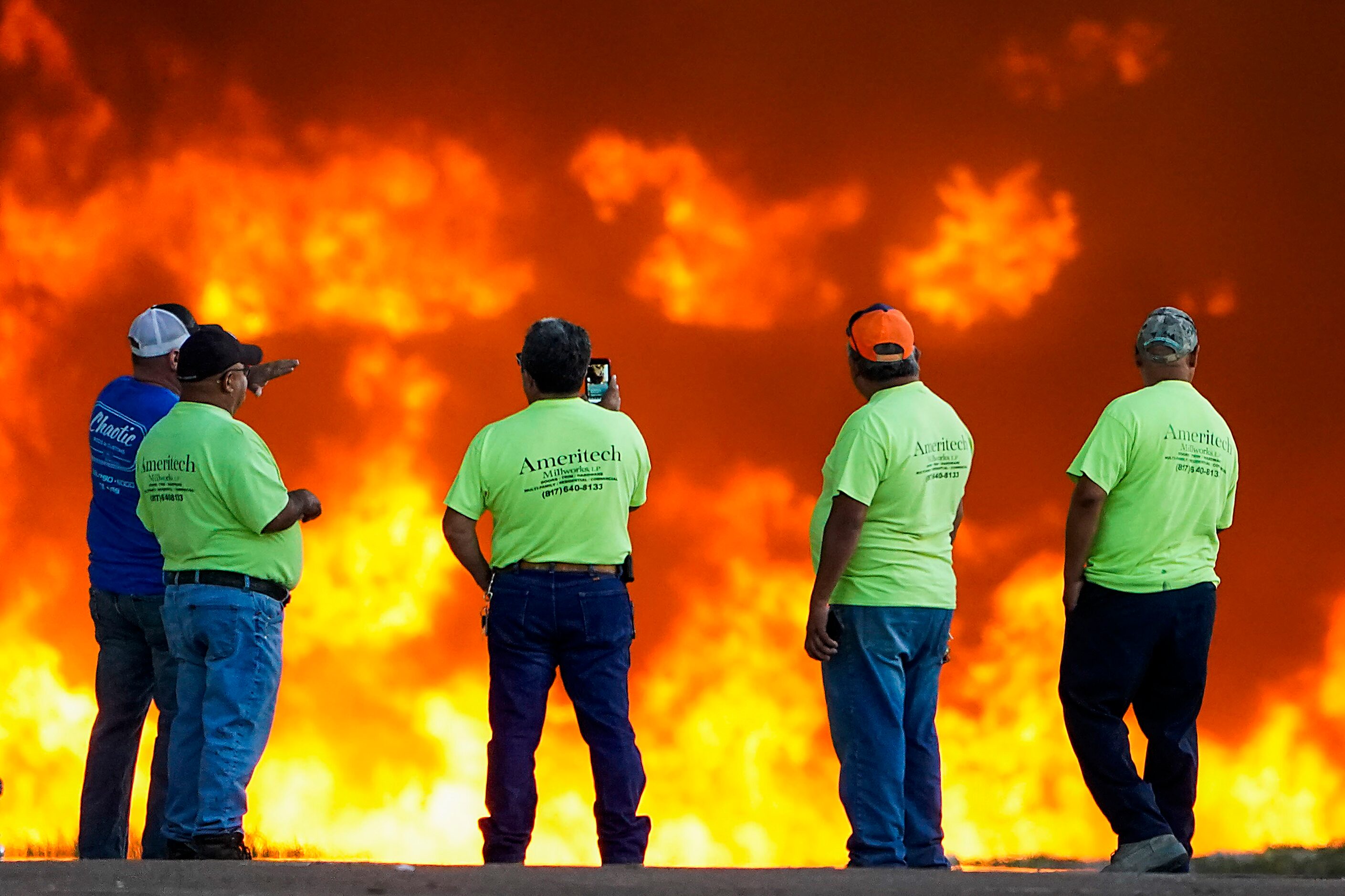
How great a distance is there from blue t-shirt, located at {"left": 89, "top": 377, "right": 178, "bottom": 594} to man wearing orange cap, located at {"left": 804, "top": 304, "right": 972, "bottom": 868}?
204cm

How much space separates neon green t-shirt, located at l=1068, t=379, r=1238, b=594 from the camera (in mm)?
4406

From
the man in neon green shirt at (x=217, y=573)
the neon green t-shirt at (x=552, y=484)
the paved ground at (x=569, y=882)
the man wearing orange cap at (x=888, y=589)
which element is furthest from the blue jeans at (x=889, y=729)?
the man in neon green shirt at (x=217, y=573)

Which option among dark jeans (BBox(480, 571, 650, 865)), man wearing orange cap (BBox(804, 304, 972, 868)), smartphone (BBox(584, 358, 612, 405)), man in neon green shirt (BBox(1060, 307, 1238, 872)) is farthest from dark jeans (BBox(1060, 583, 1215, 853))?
smartphone (BBox(584, 358, 612, 405))

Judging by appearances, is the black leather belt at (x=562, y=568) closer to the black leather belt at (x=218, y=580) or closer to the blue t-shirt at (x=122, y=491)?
the black leather belt at (x=218, y=580)

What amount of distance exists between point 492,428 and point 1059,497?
3.90 m

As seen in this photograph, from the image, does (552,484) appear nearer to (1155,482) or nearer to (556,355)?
(556,355)

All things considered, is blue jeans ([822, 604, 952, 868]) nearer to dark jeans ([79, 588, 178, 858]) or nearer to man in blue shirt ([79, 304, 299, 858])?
man in blue shirt ([79, 304, 299, 858])

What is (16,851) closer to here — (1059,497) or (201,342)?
(201,342)

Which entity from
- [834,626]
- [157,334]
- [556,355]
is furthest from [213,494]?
[834,626]

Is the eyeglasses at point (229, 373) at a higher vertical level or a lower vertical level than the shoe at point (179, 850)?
higher

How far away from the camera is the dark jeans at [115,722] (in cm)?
489

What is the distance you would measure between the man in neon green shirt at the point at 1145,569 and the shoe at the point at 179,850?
7.94ft

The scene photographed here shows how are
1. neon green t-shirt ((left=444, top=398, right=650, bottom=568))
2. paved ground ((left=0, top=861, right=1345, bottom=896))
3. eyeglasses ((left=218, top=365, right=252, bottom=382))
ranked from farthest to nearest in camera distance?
eyeglasses ((left=218, top=365, right=252, bottom=382)) → neon green t-shirt ((left=444, top=398, right=650, bottom=568)) → paved ground ((left=0, top=861, right=1345, bottom=896))

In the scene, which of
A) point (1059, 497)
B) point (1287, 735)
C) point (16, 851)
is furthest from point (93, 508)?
point (1287, 735)
